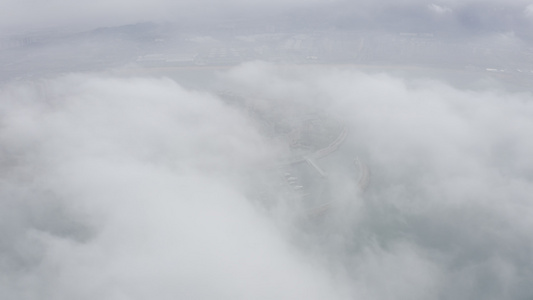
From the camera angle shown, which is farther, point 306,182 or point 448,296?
point 306,182

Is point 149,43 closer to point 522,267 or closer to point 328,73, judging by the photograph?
point 328,73

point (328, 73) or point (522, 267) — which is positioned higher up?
point (328, 73)

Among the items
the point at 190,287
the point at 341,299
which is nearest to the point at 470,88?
the point at 341,299

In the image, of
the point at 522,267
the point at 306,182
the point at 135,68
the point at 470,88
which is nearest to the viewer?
the point at 522,267

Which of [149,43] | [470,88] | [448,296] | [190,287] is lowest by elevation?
[448,296]

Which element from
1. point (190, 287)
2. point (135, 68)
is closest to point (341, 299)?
point (190, 287)

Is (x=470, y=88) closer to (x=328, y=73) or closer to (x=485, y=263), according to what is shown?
(x=328, y=73)

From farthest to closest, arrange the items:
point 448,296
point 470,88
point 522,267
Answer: point 470,88 < point 522,267 < point 448,296
